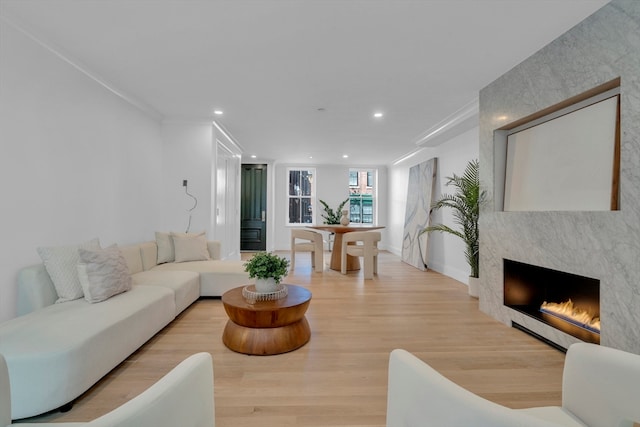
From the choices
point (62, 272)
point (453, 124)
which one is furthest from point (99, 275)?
point (453, 124)

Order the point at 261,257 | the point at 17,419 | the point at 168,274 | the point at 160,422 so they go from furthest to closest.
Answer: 1. the point at 168,274
2. the point at 261,257
3. the point at 17,419
4. the point at 160,422

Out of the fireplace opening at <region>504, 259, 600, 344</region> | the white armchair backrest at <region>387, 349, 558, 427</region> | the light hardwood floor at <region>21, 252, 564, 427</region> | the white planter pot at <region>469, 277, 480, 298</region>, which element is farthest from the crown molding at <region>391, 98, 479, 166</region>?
the white armchair backrest at <region>387, 349, 558, 427</region>

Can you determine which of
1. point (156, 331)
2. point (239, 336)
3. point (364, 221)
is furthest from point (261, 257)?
point (364, 221)

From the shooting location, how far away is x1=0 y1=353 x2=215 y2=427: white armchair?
69 centimetres

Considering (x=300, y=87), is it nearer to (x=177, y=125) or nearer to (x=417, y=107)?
(x=417, y=107)

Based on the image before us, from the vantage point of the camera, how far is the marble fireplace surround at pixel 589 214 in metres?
1.96

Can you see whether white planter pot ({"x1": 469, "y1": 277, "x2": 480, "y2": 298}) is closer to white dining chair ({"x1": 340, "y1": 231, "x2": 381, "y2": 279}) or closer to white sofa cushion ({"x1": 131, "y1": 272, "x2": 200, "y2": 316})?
white dining chair ({"x1": 340, "y1": 231, "x2": 381, "y2": 279})

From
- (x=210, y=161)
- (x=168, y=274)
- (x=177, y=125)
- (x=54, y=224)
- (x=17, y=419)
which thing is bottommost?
(x=17, y=419)

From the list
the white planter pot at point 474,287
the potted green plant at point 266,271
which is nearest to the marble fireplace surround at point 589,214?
the white planter pot at point 474,287

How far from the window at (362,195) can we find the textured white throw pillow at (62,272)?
24.1ft

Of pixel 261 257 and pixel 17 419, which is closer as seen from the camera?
pixel 17 419

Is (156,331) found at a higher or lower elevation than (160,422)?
lower

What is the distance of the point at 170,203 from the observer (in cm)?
466

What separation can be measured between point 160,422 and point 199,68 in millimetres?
3153
